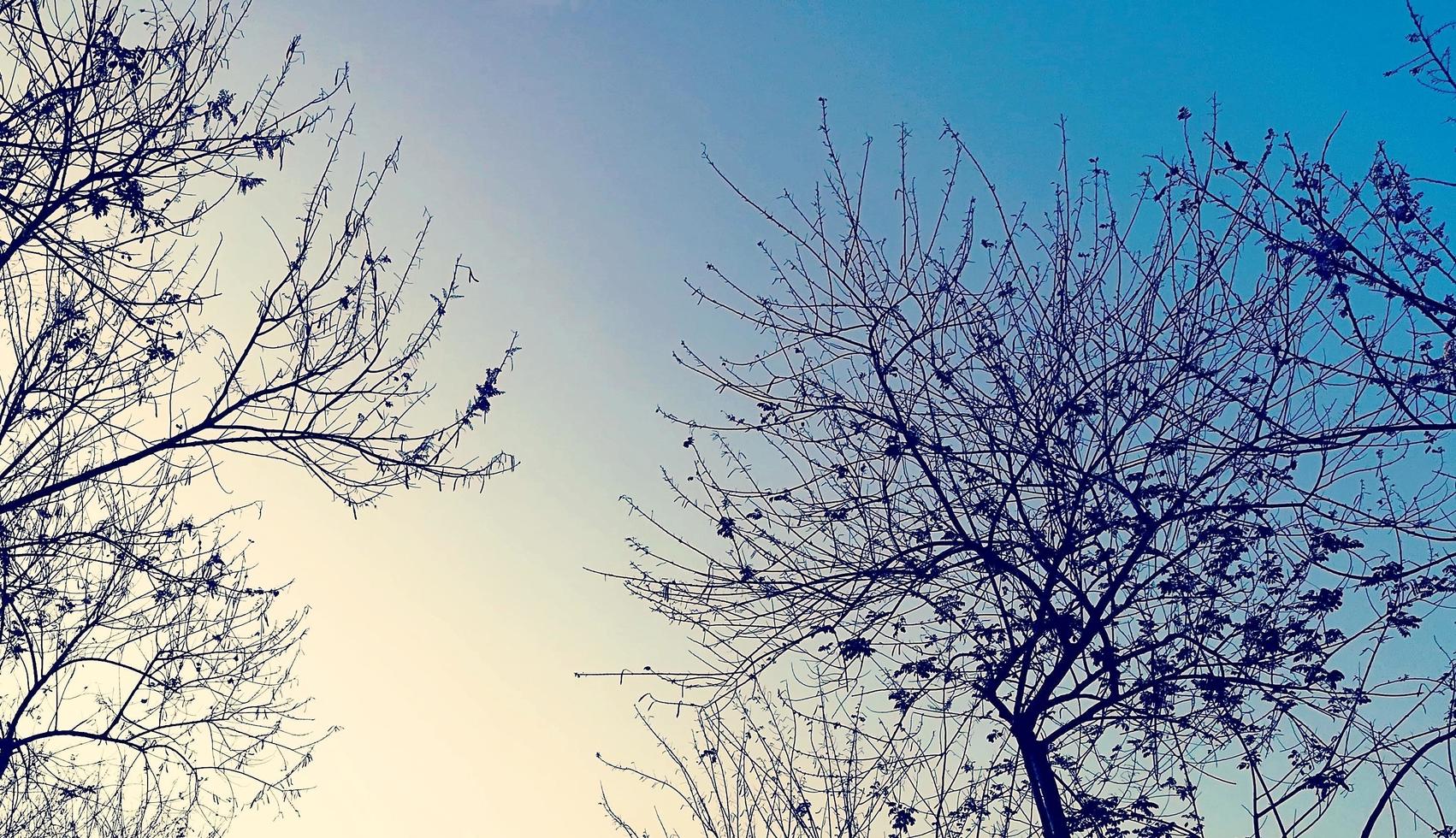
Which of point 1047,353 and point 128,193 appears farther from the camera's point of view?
point 1047,353

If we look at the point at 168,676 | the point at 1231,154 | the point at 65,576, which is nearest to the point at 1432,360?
the point at 1231,154

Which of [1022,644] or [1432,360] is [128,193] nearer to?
[1022,644]

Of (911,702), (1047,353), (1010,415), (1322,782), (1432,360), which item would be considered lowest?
(1322,782)

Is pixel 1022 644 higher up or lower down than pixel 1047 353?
lower down

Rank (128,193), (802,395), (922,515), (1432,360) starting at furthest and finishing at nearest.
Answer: (802,395)
(922,515)
(128,193)
(1432,360)

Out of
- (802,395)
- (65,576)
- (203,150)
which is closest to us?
(203,150)

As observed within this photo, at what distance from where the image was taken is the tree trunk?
5.03m

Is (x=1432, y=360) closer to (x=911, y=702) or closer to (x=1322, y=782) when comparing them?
(x=1322, y=782)

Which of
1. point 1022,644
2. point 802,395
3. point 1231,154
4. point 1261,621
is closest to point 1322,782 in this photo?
point 1261,621

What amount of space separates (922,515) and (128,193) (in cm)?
396

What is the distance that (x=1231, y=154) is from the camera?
4012 mm

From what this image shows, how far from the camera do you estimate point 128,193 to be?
181 inches

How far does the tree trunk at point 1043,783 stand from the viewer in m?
5.03

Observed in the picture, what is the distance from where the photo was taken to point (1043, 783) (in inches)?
204
